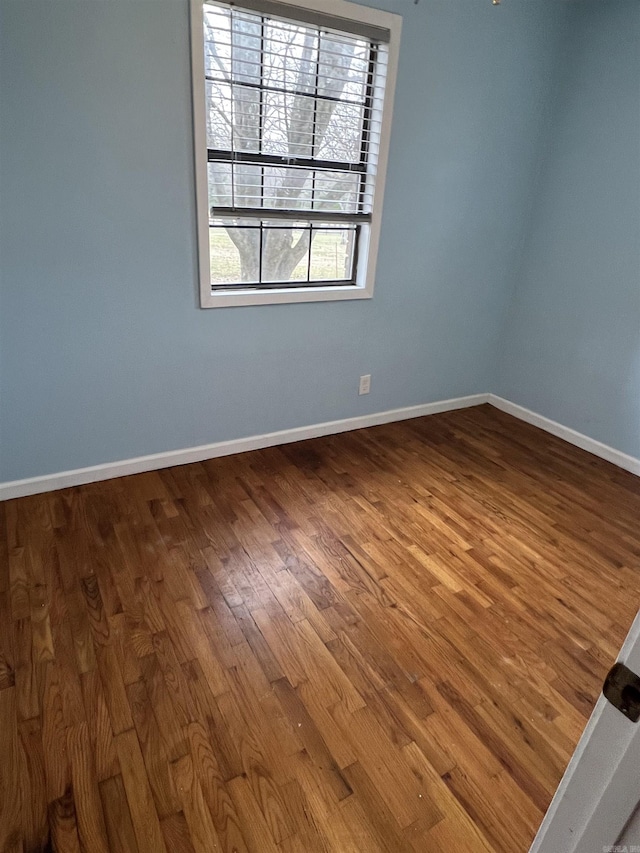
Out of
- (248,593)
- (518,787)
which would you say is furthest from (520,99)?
(518,787)

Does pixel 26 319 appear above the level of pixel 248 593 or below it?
above

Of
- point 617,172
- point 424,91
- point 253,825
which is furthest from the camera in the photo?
point 617,172

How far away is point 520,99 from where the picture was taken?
277 cm

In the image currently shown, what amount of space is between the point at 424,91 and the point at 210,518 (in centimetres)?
234

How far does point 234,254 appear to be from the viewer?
7.86 feet

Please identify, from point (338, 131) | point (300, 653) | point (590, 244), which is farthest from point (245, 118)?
point (300, 653)

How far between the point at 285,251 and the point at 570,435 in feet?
6.84

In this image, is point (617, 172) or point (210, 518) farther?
point (617, 172)

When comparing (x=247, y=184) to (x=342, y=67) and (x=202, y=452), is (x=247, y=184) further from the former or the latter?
(x=202, y=452)

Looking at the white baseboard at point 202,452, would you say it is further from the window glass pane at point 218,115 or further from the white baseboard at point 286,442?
the window glass pane at point 218,115

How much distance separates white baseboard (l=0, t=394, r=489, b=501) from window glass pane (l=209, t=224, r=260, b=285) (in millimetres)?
866

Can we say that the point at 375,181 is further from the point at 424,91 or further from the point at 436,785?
the point at 436,785

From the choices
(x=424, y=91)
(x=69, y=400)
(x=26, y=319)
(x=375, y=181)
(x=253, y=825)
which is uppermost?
(x=424, y=91)

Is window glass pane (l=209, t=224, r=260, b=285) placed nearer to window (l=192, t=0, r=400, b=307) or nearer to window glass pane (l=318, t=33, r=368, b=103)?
window (l=192, t=0, r=400, b=307)
